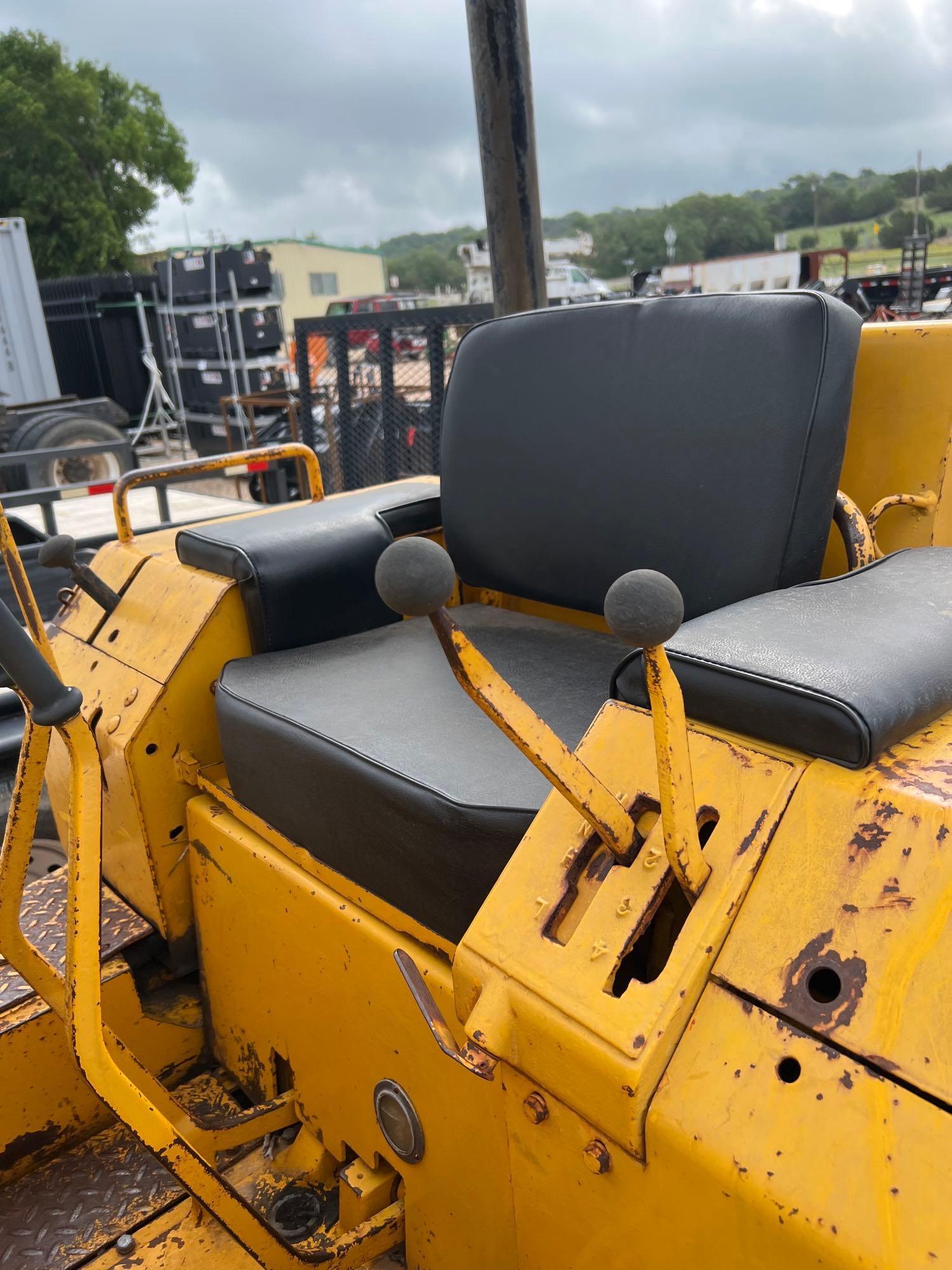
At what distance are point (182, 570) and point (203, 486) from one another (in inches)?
331

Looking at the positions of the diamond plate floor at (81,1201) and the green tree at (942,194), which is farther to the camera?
the green tree at (942,194)

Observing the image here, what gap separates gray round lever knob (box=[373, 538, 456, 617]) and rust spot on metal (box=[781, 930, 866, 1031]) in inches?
14.1

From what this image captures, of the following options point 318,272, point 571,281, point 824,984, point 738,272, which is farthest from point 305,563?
point 318,272

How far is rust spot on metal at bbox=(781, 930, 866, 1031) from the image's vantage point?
678 millimetres

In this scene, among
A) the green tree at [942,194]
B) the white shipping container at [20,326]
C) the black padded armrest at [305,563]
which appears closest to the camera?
the black padded armrest at [305,563]

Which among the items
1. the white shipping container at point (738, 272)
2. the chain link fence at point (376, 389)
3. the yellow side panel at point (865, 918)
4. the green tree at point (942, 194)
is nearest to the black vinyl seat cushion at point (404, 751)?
the yellow side panel at point (865, 918)

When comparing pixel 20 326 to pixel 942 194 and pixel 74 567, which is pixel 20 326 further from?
pixel 942 194

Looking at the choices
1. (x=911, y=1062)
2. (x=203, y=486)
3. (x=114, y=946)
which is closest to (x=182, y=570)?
(x=114, y=946)

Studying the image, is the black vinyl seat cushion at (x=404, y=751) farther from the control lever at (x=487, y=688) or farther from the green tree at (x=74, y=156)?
the green tree at (x=74, y=156)

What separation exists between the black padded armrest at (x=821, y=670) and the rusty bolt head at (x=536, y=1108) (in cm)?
35

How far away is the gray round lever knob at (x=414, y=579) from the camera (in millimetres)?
689

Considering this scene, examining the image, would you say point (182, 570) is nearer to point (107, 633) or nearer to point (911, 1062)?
point (107, 633)

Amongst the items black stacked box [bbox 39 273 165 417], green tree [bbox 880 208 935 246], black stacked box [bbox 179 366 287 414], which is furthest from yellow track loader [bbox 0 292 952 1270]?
green tree [bbox 880 208 935 246]

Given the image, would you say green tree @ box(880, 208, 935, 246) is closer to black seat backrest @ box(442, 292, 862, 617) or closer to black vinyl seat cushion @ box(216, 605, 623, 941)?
black seat backrest @ box(442, 292, 862, 617)
